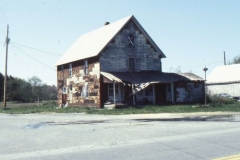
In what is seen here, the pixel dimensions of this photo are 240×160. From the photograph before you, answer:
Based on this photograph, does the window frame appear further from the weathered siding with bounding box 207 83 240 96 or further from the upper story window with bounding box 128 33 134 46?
the weathered siding with bounding box 207 83 240 96

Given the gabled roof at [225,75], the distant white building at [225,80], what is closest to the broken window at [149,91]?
the distant white building at [225,80]

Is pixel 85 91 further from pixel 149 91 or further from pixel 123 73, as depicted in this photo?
pixel 149 91

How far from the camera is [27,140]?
986cm

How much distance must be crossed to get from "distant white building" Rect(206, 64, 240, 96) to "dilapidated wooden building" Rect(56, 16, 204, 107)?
38.4ft

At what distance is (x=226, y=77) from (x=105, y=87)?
23950 mm

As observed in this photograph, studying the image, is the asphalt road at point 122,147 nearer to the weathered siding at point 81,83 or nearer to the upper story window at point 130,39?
the weathered siding at point 81,83

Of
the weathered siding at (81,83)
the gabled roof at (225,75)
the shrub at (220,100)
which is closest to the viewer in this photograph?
the weathered siding at (81,83)

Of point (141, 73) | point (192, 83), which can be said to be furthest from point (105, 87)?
point (192, 83)

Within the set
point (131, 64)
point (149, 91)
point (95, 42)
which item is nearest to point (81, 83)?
point (95, 42)

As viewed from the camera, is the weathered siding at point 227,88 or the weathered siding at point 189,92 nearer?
the weathered siding at point 189,92

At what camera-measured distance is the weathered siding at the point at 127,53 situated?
101ft

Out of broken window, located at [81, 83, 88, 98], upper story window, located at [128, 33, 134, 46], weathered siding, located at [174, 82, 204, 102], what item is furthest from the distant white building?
broken window, located at [81, 83, 88, 98]

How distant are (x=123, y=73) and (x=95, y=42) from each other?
559 cm

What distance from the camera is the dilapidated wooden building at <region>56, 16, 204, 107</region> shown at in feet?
98.4
